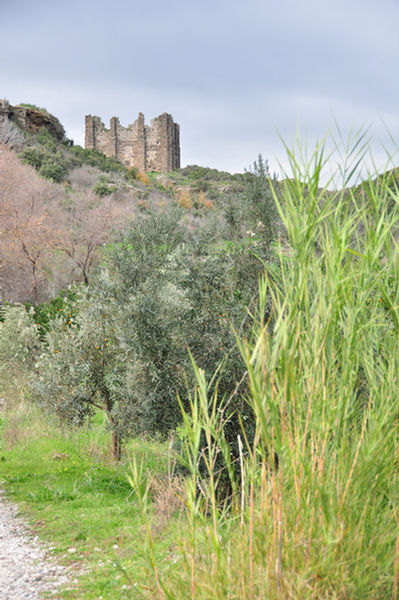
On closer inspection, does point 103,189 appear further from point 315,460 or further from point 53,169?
point 315,460

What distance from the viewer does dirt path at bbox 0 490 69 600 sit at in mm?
4919

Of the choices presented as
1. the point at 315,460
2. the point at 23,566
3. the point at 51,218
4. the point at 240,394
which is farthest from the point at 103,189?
the point at 315,460

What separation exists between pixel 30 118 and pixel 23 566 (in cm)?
4976

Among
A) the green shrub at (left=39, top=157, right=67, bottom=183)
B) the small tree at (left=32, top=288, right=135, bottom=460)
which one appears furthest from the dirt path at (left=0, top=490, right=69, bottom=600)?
the green shrub at (left=39, top=157, right=67, bottom=183)

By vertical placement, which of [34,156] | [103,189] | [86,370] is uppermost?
[34,156]

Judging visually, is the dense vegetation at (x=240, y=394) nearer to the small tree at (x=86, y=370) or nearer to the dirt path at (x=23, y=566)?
the small tree at (x=86, y=370)

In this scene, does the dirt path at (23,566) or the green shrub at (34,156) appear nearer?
the dirt path at (23,566)

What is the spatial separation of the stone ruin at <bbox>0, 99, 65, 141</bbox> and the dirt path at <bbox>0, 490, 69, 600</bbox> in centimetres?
4343

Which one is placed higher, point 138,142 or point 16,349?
point 138,142

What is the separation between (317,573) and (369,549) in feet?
0.79

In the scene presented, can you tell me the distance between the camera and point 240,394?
6.77m

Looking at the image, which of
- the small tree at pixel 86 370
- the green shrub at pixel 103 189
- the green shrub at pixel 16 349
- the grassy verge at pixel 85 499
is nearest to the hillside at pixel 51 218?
the green shrub at pixel 103 189

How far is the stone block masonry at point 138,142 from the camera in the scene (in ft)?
227

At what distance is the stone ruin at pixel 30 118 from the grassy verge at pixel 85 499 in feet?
132
